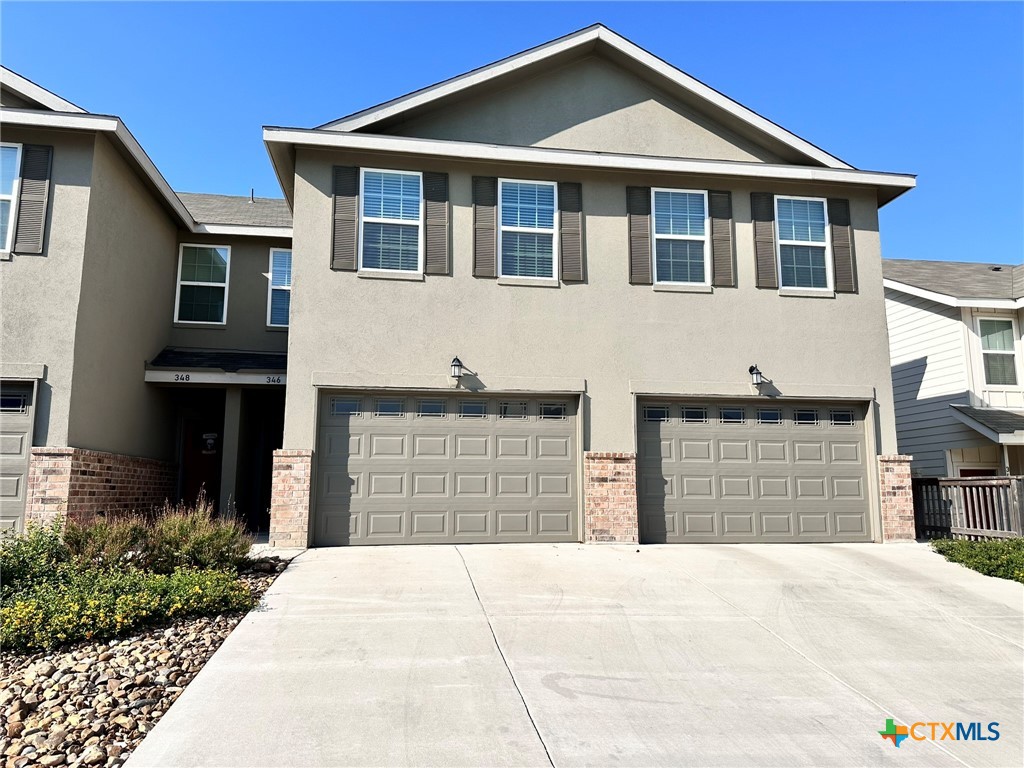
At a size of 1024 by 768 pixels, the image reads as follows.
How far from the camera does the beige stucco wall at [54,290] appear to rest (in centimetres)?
996

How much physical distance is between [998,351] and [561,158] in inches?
415

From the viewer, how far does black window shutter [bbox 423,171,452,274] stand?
11.2 meters

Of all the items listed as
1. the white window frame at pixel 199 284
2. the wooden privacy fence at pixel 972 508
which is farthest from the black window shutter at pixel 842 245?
the white window frame at pixel 199 284

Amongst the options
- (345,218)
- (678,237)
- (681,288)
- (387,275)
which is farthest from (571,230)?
(345,218)

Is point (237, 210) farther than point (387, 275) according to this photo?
Yes

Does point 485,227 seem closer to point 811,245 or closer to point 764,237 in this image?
point 764,237

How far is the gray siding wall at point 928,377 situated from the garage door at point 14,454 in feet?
52.7

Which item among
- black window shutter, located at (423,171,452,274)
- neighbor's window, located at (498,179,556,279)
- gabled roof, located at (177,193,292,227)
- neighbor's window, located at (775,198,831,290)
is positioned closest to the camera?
black window shutter, located at (423,171,452,274)

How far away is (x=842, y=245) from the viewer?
12266 mm

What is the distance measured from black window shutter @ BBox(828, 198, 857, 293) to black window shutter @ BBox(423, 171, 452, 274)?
6284mm

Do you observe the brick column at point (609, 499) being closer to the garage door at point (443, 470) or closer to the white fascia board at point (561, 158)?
the garage door at point (443, 470)

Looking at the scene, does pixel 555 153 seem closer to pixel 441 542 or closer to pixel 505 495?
pixel 505 495

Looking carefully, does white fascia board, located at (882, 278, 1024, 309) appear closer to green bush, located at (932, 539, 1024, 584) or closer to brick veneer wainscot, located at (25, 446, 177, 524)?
green bush, located at (932, 539, 1024, 584)

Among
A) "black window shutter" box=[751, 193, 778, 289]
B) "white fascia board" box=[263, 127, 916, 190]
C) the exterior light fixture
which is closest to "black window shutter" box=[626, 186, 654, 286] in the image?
"white fascia board" box=[263, 127, 916, 190]
